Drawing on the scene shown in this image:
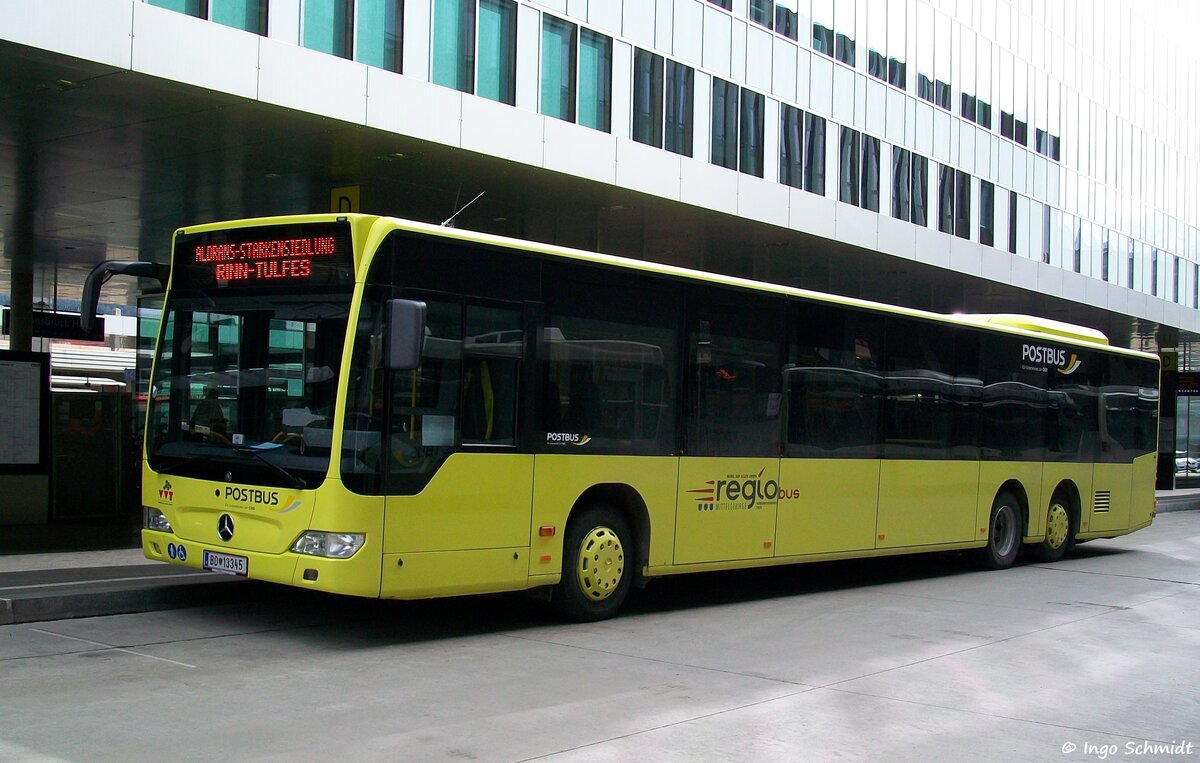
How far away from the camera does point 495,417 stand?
31.6ft

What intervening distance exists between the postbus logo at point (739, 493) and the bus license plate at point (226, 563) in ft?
14.0

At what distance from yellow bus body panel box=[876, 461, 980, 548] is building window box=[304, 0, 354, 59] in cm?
832

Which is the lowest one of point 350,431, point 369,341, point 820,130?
point 350,431

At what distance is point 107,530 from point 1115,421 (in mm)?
15146

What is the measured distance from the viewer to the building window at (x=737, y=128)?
21.5 metres

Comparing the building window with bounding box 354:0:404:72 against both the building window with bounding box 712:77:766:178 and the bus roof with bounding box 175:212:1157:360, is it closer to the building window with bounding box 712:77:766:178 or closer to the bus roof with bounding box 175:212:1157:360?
the bus roof with bounding box 175:212:1157:360

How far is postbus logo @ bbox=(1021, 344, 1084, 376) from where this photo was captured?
1707cm

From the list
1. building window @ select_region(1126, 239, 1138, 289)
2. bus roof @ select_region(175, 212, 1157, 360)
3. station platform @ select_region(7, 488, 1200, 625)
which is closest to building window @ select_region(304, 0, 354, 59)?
bus roof @ select_region(175, 212, 1157, 360)

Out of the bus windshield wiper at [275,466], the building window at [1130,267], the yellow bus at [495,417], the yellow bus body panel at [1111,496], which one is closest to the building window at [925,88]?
the yellow bus body panel at [1111,496]

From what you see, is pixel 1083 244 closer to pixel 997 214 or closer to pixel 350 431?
pixel 997 214

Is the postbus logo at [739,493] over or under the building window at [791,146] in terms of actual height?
under

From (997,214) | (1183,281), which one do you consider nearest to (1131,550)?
(997,214)

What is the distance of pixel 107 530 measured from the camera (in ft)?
53.9

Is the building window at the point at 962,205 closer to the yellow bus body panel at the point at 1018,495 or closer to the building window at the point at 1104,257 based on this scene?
the building window at the point at 1104,257
